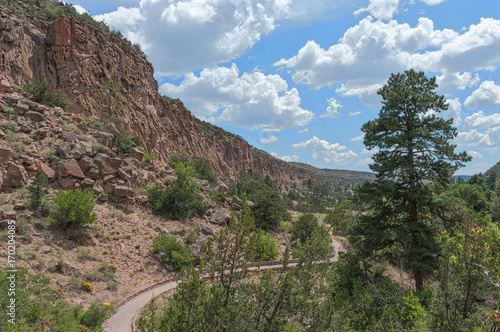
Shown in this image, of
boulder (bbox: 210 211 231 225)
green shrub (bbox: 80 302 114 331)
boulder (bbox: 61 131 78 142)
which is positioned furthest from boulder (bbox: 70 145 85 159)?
green shrub (bbox: 80 302 114 331)

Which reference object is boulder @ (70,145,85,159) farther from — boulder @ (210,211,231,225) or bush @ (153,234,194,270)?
boulder @ (210,211,231,225)

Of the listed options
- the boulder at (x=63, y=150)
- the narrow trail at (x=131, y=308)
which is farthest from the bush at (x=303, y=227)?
the boulder at (x=63, y=150)

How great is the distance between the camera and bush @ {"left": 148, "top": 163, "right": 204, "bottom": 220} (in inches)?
843

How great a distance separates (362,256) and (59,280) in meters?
14.9

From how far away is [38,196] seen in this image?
571 inches

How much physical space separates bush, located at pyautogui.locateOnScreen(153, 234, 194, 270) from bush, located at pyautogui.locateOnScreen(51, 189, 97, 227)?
171 inches

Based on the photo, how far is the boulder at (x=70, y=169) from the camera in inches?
674

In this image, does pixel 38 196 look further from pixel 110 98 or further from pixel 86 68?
pixel 86 68

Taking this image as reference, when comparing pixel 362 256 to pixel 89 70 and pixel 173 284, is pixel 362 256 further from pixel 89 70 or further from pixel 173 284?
pixel 89 70

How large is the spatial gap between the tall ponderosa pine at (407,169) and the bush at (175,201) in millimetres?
13534

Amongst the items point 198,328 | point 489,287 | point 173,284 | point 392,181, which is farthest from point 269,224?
point 198,328

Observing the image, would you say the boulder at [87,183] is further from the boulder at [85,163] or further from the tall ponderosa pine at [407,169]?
the tall ponderosa pine at [407,169]

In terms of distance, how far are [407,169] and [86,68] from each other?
109 feet

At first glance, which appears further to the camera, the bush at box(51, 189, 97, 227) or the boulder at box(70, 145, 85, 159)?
the boulder at box(70, 145, 85, 159)
